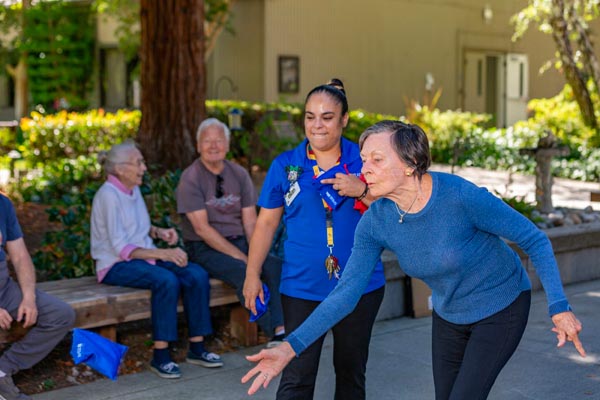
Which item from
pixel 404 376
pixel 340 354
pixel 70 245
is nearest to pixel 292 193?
pixel 340 354

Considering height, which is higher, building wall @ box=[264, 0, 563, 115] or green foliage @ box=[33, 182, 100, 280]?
building wall @ box=[264, 0, 563, 115]

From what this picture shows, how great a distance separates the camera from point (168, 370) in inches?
225

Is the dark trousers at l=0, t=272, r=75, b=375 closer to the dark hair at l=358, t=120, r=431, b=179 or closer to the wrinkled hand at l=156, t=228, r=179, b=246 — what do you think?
the wrinkled hand at l=156, t=228, r=179, b=246

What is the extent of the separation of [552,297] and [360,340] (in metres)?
1.15

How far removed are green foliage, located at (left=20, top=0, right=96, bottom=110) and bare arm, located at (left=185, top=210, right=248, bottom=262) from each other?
20.0m

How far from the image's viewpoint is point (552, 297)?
339 cm

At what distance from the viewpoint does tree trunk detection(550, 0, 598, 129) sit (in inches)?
617

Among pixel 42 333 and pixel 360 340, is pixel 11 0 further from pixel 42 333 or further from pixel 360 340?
pixel 360 340

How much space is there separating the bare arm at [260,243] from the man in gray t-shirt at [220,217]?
1502 mm

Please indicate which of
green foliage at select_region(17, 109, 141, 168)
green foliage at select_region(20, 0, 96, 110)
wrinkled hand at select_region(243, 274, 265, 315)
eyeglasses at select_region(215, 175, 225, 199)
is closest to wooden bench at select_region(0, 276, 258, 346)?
eyeglasses at select_region(215, 175, 225, 199)

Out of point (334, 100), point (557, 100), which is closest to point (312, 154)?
point (334, 100)

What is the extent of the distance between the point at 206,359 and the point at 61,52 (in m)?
21.8

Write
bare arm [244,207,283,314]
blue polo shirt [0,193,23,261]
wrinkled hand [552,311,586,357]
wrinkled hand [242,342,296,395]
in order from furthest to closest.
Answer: blue polo shirt [0,193,23,261] → bare arm [244,207,283,314] → wrinkled hand [552,311,586,357] → wrinkled hand [242,342,296,395]

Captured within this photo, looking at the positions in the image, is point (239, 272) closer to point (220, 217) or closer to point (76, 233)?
point (220, 217)
